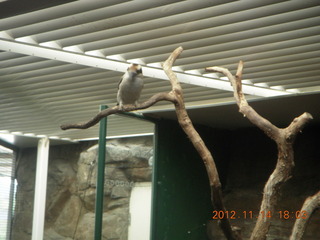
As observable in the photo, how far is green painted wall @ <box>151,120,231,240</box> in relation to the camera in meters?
5.43

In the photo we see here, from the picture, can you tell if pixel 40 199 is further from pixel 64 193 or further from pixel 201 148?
pixel 201 148

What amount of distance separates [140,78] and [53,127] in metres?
4.94

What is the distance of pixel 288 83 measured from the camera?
659cm

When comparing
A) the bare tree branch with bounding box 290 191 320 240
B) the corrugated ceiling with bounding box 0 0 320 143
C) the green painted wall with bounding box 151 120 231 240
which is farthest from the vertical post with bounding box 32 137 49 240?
the bare tree branch with bounding box 290 191 320 240

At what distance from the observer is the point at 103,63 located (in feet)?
19.7

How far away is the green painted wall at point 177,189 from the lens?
17.8 feet

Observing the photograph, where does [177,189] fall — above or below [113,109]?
below

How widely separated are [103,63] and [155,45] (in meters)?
0.89

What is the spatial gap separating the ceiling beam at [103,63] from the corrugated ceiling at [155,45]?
12 millimetres

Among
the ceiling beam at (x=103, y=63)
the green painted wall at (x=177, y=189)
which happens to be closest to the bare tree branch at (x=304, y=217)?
the green painted wall at (x=177, y=189)

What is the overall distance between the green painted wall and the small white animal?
0.46 m

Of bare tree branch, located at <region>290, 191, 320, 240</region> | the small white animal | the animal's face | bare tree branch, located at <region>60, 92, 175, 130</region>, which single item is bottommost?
bare tree branch, located at <region>290, 191, 320, 240</region>

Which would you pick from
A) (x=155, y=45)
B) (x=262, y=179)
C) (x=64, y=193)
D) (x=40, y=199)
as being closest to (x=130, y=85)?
(x=155, y=45)

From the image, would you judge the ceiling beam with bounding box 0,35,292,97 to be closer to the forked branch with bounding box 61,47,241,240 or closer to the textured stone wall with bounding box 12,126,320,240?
the textured stone wall with bounding box 12,126,320,240
